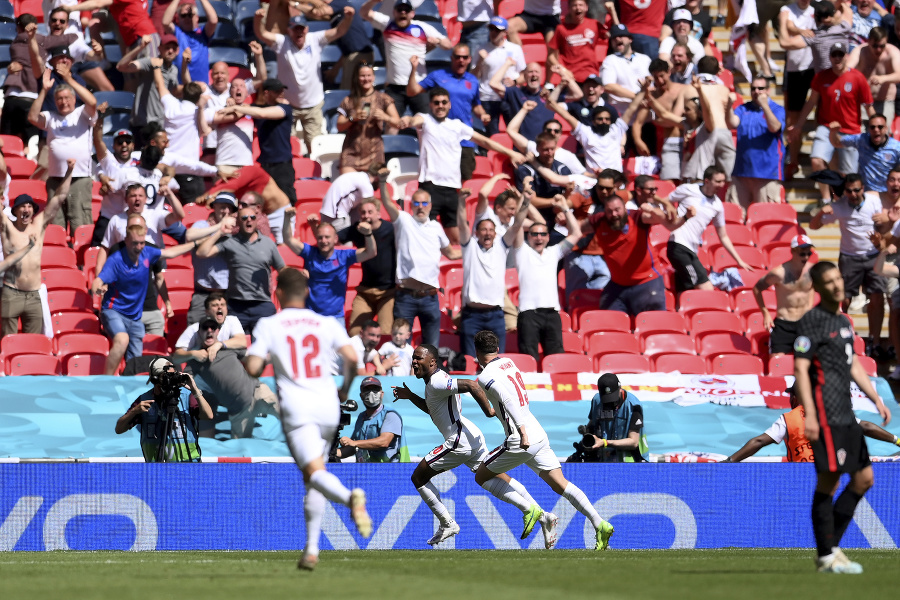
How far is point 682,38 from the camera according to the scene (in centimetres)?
2059

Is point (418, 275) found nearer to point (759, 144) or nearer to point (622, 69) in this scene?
point (622, 69)

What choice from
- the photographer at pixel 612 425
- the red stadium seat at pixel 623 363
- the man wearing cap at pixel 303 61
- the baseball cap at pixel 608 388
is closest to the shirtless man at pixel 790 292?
the red stadium seat at pixel 623 363

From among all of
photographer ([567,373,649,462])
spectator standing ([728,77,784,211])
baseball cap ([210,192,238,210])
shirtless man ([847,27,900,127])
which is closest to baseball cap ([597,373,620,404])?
photographer ([567,373,649,462])

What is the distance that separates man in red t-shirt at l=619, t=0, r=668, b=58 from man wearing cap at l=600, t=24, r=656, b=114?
2.43 ft

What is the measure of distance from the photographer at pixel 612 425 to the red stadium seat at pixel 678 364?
3404mm

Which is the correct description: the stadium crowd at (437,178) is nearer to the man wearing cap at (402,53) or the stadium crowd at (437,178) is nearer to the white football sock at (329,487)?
the man wearing cap at (402,53)

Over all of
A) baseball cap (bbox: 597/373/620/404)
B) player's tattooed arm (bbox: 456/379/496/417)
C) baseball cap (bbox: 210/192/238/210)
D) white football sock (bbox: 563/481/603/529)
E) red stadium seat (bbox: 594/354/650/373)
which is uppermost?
baseball cap (bbox: 210/192/238/210)

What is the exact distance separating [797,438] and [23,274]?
29.2 ft

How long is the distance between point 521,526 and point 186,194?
24.0 ft

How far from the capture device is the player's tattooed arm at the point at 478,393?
11.6 metres

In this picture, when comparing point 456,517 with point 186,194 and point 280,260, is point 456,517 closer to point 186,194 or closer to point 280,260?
point 280,260

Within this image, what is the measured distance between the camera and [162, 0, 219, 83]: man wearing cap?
19219 millimetres

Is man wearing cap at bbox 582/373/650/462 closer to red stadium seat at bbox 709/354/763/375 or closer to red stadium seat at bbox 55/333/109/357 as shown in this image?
red stadium seat at bbox 709/354/763/375

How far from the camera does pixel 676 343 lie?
16953 millimetres
